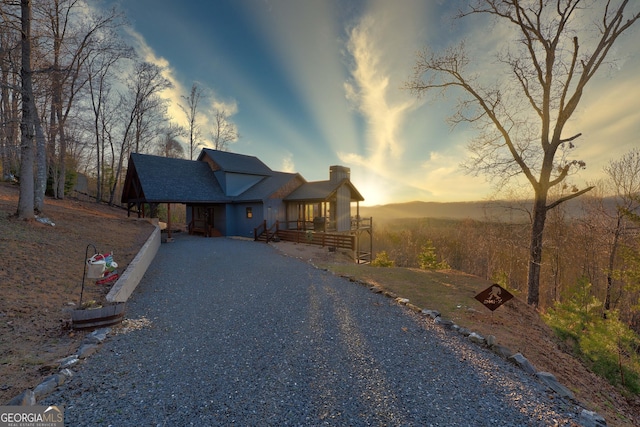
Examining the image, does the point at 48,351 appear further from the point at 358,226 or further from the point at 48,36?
the point at 358,226

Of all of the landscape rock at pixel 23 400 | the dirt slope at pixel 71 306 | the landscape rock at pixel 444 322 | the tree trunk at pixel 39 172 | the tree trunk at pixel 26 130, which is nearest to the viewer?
the landscape rock at pixel 23 400

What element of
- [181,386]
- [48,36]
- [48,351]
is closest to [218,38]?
[48,36]

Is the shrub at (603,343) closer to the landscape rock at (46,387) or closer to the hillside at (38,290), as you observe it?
the landscape rock at (46,387)

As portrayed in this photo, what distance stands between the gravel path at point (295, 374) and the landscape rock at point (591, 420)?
0.36 ft

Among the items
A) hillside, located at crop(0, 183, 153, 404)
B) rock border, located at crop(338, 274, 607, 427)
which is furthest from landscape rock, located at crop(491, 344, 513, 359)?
hillside, located at crop(0, 183, 153, 404)

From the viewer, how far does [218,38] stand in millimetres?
13602

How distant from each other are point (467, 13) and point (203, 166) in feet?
70.3

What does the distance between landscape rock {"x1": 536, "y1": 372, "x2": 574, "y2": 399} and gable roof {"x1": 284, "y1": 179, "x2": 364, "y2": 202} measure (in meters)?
15.3

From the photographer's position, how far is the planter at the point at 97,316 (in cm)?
464

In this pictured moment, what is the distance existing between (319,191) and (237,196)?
7380mm

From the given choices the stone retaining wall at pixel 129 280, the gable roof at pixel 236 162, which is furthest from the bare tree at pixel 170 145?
the stone retaining wall at pixel 129 280

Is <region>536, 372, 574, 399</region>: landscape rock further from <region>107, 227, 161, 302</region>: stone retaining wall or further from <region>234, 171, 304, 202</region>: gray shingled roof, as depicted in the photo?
<region>234, 171, 304, 202</region>: gray shingled roof

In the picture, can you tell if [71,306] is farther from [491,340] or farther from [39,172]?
[39,172]

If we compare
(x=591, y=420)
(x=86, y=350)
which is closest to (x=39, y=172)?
(x=86, y=350)
